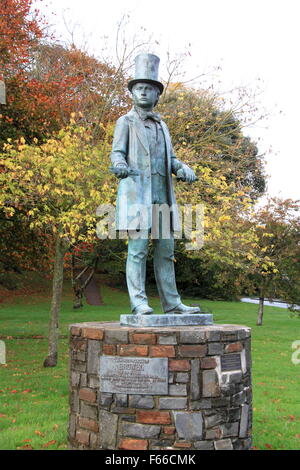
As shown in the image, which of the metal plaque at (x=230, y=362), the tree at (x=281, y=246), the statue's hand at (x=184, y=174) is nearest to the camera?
the metal plaque at (x=230, y=362)

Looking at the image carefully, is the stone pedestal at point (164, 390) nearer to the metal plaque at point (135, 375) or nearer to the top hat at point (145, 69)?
the metal plaque at point (135, 375)

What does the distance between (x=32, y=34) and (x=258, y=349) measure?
10.8 m

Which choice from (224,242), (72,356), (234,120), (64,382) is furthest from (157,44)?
(72,356)

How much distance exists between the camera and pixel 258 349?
1390 centimetres

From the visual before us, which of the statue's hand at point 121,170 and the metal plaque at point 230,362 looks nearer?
the metal plaque at point 230,362

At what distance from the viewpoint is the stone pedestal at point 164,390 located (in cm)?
461

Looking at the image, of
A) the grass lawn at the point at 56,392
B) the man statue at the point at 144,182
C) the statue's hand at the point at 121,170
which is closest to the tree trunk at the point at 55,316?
the grass lawn at the point at 56,392

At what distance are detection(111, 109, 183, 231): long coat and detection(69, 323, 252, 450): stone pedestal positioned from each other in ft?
3.81

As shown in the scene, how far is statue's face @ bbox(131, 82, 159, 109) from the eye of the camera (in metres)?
5.55

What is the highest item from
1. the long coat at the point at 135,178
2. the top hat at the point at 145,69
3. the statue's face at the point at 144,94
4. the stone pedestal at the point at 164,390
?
the top hat at the point at 145,69

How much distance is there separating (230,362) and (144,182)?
6.72ft

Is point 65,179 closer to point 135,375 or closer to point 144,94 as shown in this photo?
point 144,94

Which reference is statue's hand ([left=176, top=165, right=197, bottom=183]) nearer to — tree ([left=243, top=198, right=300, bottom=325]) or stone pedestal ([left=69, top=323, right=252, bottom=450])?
stone pedestal ([left=69, top=323, right=252, bottom=450])

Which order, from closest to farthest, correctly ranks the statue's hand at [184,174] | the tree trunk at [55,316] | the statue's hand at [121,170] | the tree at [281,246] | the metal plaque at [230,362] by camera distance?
the metal plaque at [230,362]
the statue's hand at [121,170]
the statue's hand at [184,174]
the tree trunk at [55,316]
the tree at [281,246]
